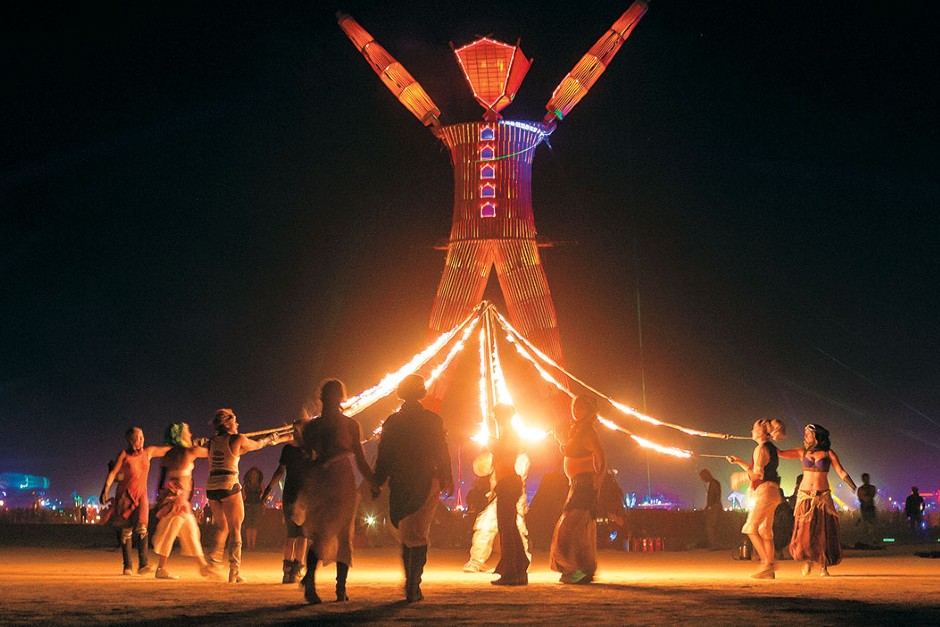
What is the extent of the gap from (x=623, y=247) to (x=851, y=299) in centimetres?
631

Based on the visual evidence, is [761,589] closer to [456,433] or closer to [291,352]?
[456,433]

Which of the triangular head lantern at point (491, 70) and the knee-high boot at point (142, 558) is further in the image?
the triangular head lantern at point (491, 70)

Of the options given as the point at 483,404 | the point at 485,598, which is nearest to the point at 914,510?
the point at 483,404

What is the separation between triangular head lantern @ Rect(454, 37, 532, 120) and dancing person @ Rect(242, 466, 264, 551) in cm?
796

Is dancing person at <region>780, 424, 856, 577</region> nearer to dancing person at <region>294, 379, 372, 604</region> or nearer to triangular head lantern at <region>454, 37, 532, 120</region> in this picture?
dancing person at <region>294, 379, 372, 604</region>

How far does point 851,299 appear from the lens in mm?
33188

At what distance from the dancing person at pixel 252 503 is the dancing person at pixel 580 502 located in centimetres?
858

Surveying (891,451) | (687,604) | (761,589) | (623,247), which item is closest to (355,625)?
(687,604)

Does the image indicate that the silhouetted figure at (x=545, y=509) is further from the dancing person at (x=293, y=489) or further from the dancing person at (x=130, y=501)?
the dancing person at (x=293, y=489)

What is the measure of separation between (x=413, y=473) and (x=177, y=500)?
13.8 ft

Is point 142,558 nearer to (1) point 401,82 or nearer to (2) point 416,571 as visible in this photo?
Result: (2) point 416,571

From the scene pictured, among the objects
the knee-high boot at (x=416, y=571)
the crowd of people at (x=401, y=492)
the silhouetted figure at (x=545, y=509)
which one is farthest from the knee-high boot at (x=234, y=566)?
the silhouetted figure at (x=545, y=509)

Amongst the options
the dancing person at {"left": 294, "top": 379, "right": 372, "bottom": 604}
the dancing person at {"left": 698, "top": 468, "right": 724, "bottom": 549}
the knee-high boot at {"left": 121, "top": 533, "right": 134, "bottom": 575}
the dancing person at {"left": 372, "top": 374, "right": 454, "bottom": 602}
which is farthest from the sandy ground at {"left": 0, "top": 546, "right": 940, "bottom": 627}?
the dancing person at {"left": 698, "top": 468, "right": 724, "bottom": 549}

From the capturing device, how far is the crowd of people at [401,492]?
32.2ft
